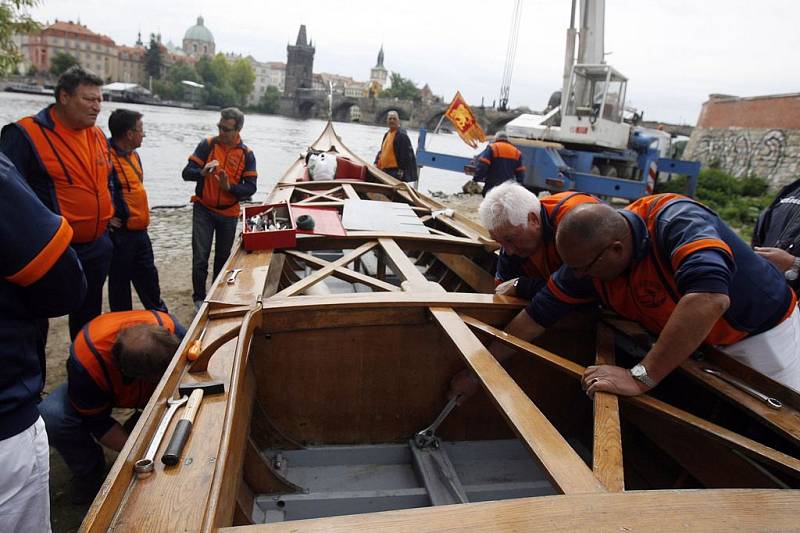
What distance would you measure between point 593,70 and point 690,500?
10283mm

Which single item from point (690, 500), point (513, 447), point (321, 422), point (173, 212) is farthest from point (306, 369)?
point (173, 212)

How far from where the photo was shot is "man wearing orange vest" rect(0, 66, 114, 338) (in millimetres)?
2674

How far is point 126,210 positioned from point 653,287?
342 cm

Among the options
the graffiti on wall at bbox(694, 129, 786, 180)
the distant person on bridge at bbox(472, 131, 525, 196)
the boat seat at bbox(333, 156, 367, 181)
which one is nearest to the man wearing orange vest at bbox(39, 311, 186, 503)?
the boat seat at bbox(333, 156, 367, 181)

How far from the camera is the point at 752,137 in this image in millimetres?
17891

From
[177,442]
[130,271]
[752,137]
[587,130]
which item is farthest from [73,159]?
[752,137]

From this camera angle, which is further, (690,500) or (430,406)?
(430,406)

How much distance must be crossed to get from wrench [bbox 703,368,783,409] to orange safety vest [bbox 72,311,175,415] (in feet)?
7.85

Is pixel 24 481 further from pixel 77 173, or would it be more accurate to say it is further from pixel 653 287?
pixel 653 287

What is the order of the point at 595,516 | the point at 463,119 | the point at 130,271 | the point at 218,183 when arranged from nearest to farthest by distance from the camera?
the point at 595,516 < the point at 130,271 < the point at 218,183 < the point at 463,119

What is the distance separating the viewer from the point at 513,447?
109 inches

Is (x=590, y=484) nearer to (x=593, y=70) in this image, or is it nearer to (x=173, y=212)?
(x=173, y=212)

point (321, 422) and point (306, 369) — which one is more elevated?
point (306, 369)

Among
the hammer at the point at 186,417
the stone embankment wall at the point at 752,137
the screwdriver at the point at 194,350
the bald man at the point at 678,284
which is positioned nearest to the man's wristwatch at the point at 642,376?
the bald man at the point at 678,284
